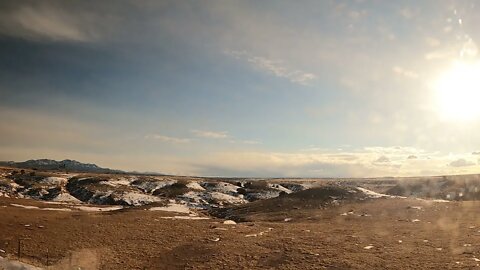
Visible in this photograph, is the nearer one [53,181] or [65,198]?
[65,198]

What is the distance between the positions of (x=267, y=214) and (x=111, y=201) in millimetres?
44874

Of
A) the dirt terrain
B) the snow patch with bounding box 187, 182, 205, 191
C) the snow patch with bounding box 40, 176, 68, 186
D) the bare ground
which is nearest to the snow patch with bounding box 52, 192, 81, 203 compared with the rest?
the snow patch with bounding box 40, 176, 68, 186

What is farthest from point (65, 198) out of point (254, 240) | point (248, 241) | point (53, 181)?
point (254, 240)

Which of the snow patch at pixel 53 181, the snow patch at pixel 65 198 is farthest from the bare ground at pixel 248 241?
the snow patch at pixel 53 181

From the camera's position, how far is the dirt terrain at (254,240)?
29.1 meters

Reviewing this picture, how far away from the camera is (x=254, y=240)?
36.6 metres

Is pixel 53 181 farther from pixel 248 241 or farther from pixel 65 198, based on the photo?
pixel 248 241

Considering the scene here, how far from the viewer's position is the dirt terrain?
29.1 meters

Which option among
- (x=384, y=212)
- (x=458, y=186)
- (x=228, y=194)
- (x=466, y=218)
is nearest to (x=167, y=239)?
(x=384, y=212)

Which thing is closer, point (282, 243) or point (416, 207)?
point (282, 243)

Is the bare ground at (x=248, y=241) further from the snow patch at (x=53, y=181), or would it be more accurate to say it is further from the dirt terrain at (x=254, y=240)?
the snow patch at (x=53, y=181)

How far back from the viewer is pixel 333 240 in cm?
3584

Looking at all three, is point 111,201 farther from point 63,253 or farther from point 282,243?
point 282,243

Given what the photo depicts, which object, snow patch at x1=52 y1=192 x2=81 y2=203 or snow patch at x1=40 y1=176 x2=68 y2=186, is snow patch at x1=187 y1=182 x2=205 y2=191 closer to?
snow patch at x1=52 y1=192 x2=81 y2=203
